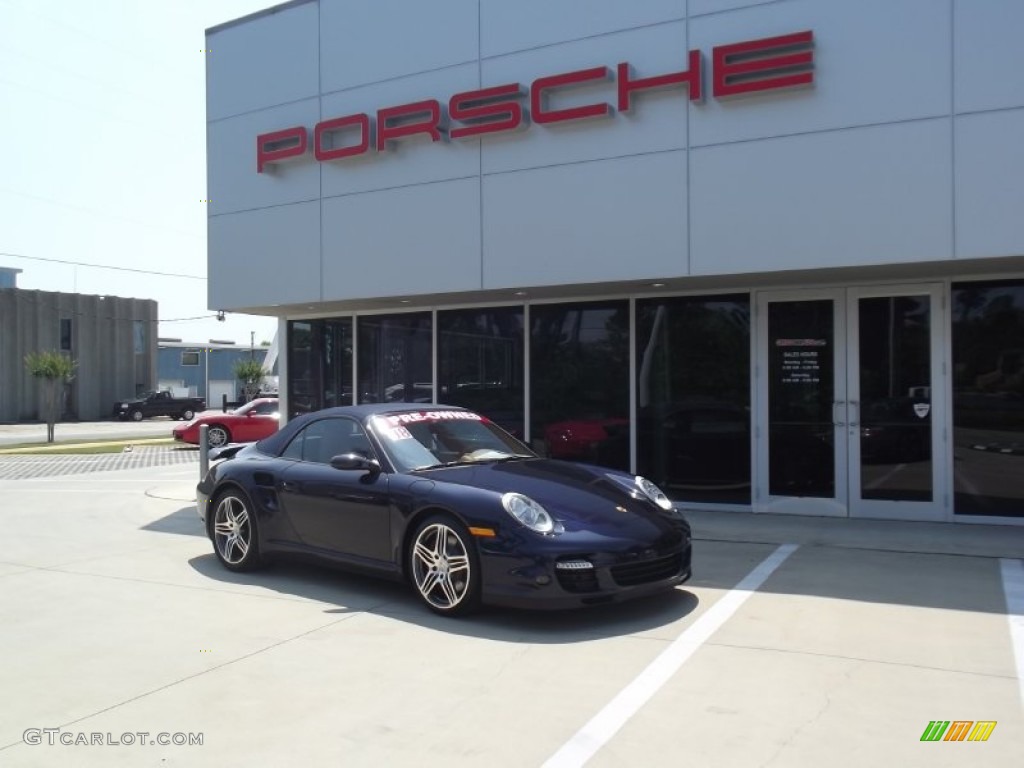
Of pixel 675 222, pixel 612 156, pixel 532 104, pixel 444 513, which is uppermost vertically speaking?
pixel 532 104

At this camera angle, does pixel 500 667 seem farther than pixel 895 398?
No

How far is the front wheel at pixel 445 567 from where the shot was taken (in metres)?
5.63

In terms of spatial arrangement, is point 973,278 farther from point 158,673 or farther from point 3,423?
point 3,423

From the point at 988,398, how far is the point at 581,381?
15.0ft

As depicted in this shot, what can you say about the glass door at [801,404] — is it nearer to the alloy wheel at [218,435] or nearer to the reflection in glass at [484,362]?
the reflection in glass at [484,362]

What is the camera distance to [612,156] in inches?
368

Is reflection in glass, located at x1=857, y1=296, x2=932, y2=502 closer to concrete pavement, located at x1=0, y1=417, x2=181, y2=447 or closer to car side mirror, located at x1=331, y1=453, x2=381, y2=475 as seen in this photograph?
car side mirror, located at x1=331, y1=453, x2=381, y2=475

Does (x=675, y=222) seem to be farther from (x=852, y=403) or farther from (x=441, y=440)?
(x=441, y=440)

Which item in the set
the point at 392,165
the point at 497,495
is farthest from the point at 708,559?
the point at 392,165

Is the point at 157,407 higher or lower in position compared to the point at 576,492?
lower

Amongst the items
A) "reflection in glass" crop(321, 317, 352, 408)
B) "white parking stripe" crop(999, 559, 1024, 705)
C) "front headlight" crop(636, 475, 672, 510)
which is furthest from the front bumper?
"reflection in glass" crop(321, 317, 352, 408)

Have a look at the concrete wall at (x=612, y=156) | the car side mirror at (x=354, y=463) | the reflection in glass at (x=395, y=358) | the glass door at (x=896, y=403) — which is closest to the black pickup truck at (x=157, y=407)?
the reflection in glass at (x=395, y=358)

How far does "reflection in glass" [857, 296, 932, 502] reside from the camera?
9211 millimetres

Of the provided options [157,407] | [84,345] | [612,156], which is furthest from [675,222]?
[84,345]
